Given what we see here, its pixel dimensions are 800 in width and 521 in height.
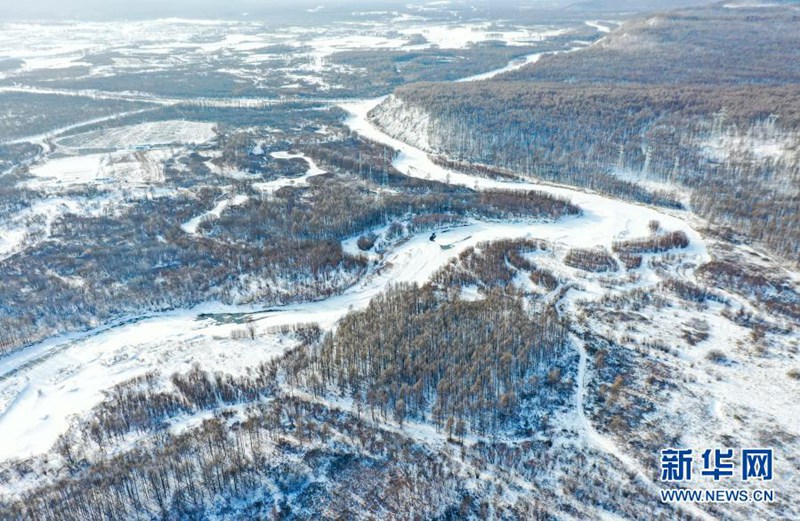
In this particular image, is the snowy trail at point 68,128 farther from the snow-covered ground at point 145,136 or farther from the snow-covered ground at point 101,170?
the snow-covered ground at point 101,170

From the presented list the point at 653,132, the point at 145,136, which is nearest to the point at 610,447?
the point at 653,132

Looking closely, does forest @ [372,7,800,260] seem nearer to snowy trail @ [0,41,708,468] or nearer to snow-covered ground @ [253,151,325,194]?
snowy trail @ [0,41,708,468]

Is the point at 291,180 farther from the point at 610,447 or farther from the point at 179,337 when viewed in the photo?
the point at 610,447

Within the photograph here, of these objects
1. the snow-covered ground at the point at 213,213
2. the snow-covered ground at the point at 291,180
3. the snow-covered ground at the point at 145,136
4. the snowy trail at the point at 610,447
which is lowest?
the snowy trail at the point at 610,447

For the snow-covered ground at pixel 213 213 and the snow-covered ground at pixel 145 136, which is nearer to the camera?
the snow-covered ground at pixel 213 213

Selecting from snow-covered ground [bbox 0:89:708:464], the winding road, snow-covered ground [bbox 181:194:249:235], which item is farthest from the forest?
snow-covered ground [bbox 181:194:249:235]

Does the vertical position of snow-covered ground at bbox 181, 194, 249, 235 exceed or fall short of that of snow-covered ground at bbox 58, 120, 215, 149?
it falls short

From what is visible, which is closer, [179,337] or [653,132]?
[179,337]

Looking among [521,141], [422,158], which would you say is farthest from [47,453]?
[521,141]

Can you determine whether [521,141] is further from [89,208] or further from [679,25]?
[679,25]

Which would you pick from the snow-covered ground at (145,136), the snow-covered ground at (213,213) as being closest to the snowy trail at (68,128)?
the snow-covered ground at (145,136)

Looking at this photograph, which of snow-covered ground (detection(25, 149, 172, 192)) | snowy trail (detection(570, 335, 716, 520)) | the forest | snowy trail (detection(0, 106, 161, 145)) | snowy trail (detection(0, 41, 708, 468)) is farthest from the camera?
snowy trail (detection(0, 106, 161, 145))
